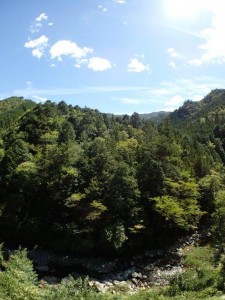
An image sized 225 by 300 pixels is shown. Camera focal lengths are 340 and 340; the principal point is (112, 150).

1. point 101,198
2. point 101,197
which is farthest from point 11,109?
point 101,198

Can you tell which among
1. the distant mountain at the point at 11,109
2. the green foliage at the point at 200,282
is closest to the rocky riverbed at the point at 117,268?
the green foliage at the point at 200,282

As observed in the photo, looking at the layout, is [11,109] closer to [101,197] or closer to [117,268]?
[101,197]

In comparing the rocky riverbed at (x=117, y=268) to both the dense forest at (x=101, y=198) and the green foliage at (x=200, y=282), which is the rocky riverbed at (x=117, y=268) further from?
the green foliage at (x=200, y=282)

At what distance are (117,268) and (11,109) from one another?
10916 cm

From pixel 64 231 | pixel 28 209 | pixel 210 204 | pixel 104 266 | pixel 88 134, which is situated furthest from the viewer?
pixel 88 134

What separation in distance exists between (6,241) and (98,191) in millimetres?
13031

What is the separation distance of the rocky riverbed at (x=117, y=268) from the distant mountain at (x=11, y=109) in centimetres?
6333

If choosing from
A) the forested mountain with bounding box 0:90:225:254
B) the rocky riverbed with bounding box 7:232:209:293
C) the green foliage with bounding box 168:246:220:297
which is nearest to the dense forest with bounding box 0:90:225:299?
the forested mountain with bounding box 0:90:225:254

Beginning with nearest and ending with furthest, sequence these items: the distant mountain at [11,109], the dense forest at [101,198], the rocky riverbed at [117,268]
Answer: the rocky riverbed at [117,268] → the dense forest at [101,198] → the distant mountain at [11,109]

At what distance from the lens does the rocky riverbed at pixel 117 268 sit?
32344 mm

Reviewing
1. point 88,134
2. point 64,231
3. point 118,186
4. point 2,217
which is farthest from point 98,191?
point 88,134

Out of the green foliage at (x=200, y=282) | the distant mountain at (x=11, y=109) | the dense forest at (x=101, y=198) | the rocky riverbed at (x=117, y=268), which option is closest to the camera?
the green foliage at (x=200, y=282)

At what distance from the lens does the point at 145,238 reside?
4078cm

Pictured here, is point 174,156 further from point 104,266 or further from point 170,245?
point 104,266
